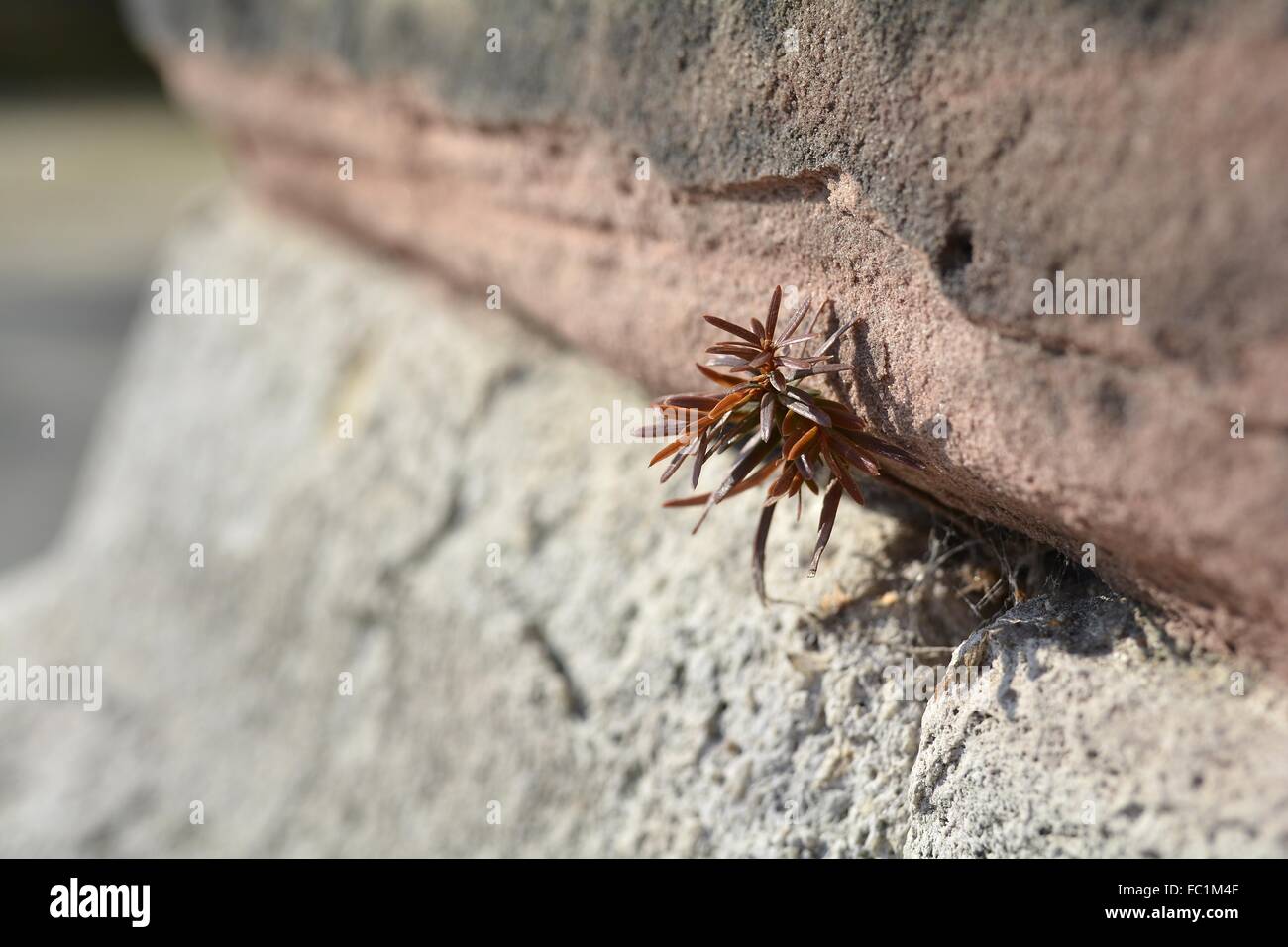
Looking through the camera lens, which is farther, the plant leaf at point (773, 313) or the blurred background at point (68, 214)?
the blurred background at point (68, 214)

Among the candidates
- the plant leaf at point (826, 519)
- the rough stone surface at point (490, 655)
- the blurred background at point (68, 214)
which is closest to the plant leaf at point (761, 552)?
the rough stone surface at point (490, 655)

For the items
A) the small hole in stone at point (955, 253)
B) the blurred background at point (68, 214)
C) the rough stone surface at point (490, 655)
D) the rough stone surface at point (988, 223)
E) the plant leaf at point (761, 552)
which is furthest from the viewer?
the blurred background at point (68, 214)

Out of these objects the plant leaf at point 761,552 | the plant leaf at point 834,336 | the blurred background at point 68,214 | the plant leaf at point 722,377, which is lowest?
the plant leaf at point 761,552

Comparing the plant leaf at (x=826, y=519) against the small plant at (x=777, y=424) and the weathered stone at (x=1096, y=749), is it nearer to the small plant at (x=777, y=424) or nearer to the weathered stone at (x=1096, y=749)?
the small plant at (x=777, y=424)

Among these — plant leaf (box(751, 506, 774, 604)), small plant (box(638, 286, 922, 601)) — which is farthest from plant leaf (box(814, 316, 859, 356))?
plant leaf (box(751, 506, 774, 604))
